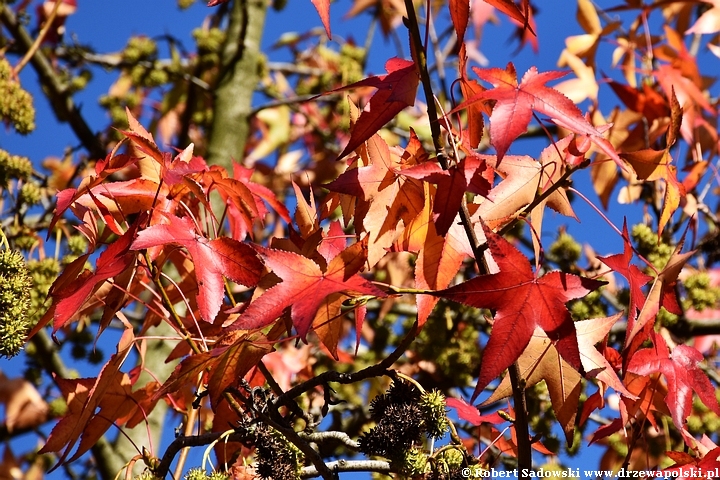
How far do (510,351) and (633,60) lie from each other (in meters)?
1.80

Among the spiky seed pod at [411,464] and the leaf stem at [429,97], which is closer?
the leaf stem at [429,97]

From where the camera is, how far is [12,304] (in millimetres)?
1178

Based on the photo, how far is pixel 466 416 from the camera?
50.8 inches

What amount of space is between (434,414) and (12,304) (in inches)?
26.2

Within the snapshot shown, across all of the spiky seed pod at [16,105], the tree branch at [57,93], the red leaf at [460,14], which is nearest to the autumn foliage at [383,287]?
the red leaf at [460,14]

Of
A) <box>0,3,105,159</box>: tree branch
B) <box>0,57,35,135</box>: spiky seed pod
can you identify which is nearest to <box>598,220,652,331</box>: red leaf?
<box>0,57,35,135</box>: spiky seed pod

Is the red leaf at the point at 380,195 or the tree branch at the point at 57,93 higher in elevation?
the tree branch at the point at 57,93

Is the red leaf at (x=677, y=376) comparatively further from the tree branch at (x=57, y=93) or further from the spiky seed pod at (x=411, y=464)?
the tree branch at (x=57, y=93)

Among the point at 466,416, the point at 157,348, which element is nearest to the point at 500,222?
the point at 466,416

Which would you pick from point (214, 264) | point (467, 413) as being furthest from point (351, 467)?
point (214, 264)

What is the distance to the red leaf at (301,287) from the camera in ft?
2.88

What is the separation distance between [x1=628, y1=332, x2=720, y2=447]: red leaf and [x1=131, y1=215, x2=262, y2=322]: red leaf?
0.58 meters

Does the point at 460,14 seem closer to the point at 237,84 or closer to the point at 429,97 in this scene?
the point at 429,97

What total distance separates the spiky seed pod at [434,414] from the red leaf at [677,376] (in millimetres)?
295
